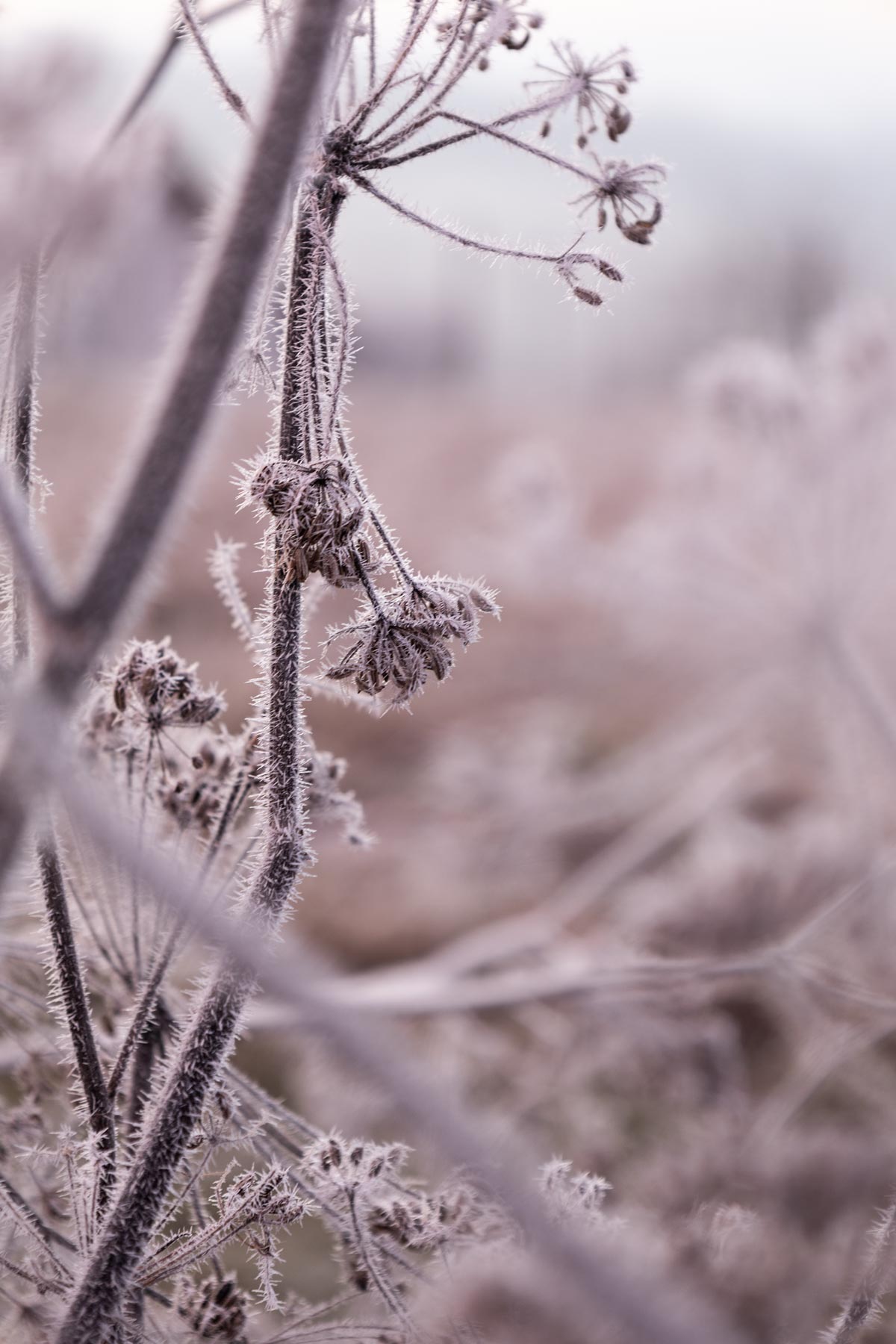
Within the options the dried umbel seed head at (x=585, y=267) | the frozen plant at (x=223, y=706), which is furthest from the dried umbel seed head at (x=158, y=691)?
the dried umbel seed head at (x=585, y=267)

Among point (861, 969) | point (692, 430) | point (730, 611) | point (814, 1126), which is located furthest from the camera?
point (692, 430)

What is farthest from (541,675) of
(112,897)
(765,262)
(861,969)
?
(765,262)

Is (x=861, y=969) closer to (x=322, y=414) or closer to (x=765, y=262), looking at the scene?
(x=322, y=414)

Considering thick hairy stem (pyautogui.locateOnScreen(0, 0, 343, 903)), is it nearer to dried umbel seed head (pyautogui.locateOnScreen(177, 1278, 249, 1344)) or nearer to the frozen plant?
the frozen plant

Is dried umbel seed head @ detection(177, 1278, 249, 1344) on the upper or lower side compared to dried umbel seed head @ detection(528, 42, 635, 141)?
lower

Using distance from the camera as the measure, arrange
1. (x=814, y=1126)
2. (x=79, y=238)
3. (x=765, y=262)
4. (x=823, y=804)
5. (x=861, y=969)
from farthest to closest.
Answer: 1. (x=765, y=262)
2. (x=823, y=804)
3. (x=861, y=969)
4. (x=814, y=1126)
5. (x=79, y=238)

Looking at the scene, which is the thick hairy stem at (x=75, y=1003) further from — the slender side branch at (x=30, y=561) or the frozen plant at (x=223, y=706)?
the slender side branch at (x=30, y=561)

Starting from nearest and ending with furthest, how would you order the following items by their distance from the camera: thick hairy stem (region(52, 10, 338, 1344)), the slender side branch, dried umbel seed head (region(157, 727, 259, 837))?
the slender side branch → thick hairy stem (region(52, 10, 338, 1344)) → dried umbel seed head (region(157, 727, 259, 837))

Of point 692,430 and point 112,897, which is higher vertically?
point 692,430

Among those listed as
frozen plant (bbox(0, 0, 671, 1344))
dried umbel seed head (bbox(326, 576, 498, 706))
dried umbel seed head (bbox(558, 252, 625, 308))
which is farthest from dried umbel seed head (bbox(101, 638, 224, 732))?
dried umbel seed head (bbox(558, 252, 625, 308))
